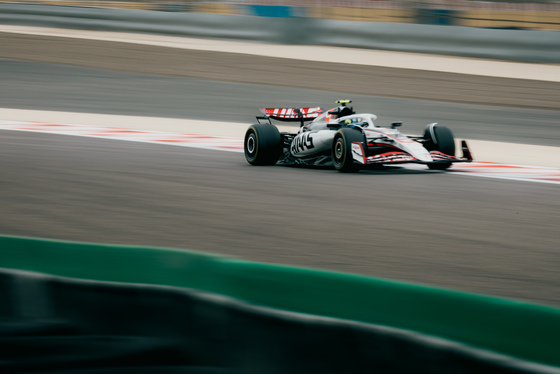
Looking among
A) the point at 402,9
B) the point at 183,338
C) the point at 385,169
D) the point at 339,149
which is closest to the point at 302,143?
the point at 339,149

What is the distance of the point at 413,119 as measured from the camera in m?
14.3

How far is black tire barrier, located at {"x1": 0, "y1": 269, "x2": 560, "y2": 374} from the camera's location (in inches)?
103

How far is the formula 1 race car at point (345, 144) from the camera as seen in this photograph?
27.4 feet

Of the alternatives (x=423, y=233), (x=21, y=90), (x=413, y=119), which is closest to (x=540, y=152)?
(x=413, y=119)

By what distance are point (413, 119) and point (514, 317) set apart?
1196 cm

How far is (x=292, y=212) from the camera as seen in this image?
6.25m

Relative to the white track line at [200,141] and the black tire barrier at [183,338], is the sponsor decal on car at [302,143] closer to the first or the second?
the white track line at [200,141]

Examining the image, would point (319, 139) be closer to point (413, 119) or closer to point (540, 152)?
point (540, 152)

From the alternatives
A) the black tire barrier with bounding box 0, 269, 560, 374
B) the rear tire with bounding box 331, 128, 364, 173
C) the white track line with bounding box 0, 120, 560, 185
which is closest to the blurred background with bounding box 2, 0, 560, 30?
the white track line with bounding box 0, 120, 560, 185

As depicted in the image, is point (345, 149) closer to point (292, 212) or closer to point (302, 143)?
point (302, 143)

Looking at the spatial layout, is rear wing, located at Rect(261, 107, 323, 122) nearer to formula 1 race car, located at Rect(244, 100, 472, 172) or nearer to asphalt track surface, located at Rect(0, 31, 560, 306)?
formula 1 race car, located at Rect(244, 100, 472, 172)

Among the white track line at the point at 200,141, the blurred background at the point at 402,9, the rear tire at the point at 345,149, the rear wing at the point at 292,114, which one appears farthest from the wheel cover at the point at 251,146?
the blurred background at the point at 402,9

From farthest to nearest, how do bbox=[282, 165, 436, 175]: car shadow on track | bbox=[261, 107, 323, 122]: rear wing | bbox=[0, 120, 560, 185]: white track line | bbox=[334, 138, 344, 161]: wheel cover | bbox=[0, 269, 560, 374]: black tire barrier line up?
bbox=[261, 107, 323, 122]: rear wing < bbox=[0, 120, 560, 185]: white track line < bbox=[282, 165, 436, 175]: car shadow on track < bbox=[334, 138, 344, 161]: wheel cover < bbox=[0, 269, 560, 374]: black tire barrier

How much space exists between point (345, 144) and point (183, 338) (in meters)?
5.52
